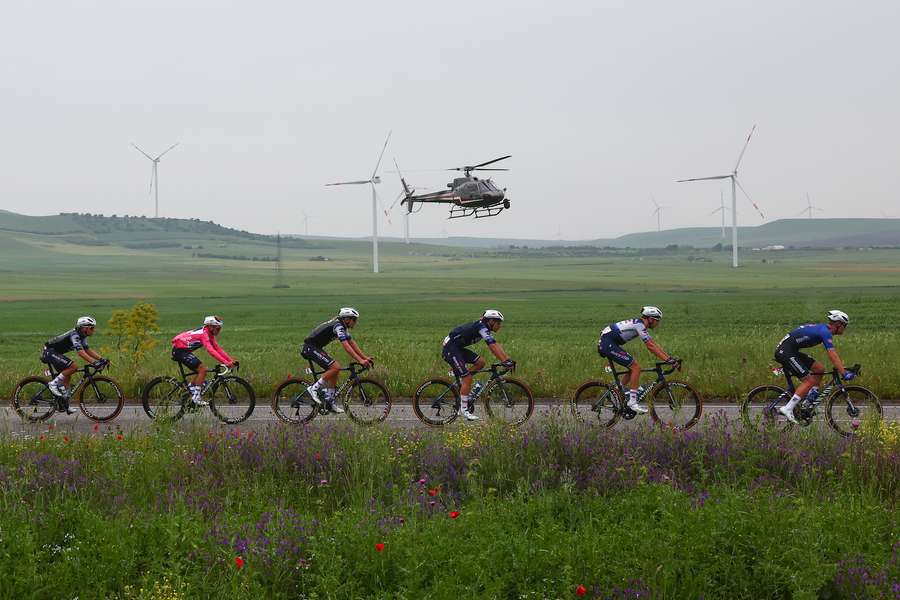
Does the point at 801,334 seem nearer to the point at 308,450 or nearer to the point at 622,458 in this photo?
the point at 622,458

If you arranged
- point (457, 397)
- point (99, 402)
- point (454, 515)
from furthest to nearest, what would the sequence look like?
point (99, 402), point (457, 397), point (454, 515)

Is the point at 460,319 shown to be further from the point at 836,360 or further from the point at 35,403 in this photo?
the point at 836,360

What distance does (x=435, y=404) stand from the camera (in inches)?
620

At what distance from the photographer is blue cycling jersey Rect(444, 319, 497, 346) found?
49.8 feet

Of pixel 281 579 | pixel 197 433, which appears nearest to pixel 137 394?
pixel 197 433

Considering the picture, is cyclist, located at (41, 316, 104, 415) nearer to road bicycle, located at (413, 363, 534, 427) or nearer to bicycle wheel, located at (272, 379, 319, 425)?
bicycle wheel, located at (272, 379, 319, 425)

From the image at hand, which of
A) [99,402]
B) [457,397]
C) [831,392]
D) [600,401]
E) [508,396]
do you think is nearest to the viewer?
[831,392]

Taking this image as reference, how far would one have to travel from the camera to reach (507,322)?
56656 mm

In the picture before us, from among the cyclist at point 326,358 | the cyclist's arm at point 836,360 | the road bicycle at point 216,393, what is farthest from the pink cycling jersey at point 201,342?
the cyclist's arm at point 836,360

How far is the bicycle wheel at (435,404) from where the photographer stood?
1571 centimetres

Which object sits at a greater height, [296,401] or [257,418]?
[296,401]

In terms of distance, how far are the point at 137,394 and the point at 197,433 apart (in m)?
10.1

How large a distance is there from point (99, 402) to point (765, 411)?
11066 millimetres

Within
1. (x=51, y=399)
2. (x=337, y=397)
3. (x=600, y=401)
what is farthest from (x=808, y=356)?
(x=51, y=399)
